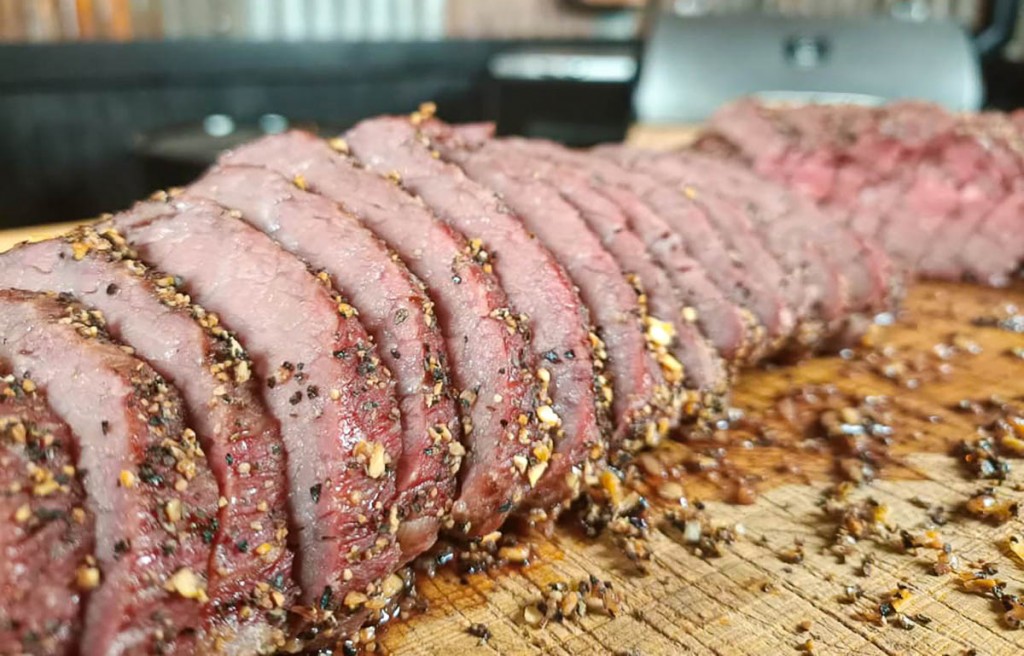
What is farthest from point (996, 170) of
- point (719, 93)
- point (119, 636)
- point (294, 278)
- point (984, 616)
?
point (119, 636)

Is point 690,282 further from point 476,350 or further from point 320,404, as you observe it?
point 320,404

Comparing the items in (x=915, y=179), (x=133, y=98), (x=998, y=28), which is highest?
(x=998, y=28)

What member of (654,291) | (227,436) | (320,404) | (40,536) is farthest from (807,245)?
(40,536)

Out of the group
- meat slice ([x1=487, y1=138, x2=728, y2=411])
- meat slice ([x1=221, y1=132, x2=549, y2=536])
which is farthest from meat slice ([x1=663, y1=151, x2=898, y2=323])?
meat slice ([x1=221, y1=132, x2=549, y2=536])

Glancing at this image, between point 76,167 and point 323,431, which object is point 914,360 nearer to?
point 323,431

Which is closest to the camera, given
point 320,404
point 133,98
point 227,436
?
point 227,436

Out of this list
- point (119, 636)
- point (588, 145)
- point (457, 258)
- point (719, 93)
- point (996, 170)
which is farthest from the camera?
point (588, 145)

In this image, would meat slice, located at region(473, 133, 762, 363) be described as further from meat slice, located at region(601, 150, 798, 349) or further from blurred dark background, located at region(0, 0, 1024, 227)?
blurred dark background, located at region(0, 0, 1024, 227)
